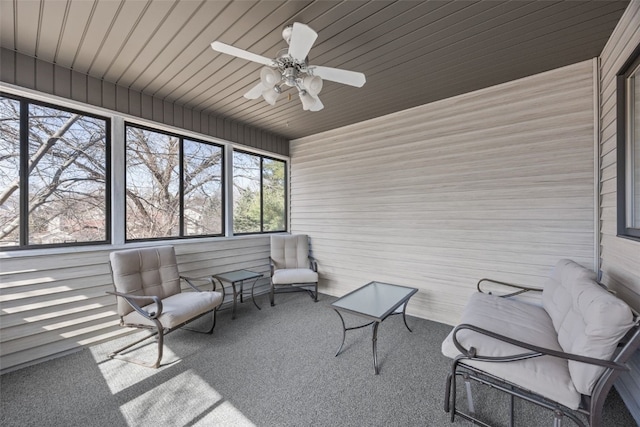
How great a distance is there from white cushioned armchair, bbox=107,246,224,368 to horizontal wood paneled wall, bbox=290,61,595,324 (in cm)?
225

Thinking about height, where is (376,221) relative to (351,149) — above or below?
below

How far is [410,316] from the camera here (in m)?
3.29

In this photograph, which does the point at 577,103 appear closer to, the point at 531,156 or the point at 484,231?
the point at 531,156

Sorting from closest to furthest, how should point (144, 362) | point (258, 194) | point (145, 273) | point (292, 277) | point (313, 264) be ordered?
point (144, 362)
point (145, 273)
point (292, 277)
point (313, 264)
point (258, 194)

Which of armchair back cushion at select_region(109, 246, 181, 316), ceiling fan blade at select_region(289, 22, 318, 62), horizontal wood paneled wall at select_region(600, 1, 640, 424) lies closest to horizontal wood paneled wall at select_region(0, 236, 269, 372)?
armchair back cushion at select_region(109, 246, 181, 316)

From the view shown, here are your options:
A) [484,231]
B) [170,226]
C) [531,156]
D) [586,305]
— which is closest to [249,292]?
[170,226]

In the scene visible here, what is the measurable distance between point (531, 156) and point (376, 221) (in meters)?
1.91

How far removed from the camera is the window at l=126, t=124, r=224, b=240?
3037 millimetres

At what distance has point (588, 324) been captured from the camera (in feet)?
4.26

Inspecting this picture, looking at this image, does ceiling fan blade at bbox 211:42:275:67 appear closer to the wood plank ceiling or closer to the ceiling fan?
the ceiling fan

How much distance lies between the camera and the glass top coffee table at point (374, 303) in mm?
2164

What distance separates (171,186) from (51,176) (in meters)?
1.11

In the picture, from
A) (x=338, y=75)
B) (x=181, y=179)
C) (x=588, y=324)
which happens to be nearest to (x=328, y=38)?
(x=338, y=75)

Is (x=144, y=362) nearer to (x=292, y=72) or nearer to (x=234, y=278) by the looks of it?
(x=234, y=278)
